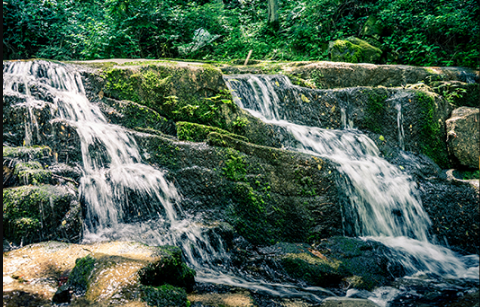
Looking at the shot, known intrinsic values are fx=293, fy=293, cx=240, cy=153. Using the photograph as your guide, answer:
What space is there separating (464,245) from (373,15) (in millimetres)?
10324

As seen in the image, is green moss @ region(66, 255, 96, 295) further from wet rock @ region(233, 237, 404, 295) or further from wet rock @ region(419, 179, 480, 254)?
wet rock @ region(419, 179, 480, 254)

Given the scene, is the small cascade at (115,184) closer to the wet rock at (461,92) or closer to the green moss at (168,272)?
the green moss at (168,272)

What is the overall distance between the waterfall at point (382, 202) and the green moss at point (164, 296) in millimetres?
3188

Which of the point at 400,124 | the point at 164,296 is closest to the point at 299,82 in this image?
the point at 400,124

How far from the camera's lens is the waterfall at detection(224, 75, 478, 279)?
428 cm

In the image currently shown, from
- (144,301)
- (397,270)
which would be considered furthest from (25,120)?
(397,270)

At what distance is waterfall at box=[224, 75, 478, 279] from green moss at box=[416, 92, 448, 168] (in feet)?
4.24

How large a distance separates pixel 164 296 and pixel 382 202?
13.3 feet

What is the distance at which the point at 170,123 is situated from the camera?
5484 millimetres

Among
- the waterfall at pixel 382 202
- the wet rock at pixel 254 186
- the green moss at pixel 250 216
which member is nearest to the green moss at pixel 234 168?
the wet rock at pixel 254 186

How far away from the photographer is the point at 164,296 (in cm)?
238

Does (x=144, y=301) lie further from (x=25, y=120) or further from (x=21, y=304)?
(x=25, y=120)

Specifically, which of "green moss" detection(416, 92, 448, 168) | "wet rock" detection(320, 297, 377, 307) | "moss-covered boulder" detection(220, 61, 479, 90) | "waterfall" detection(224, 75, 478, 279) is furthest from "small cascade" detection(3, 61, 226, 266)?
"green moss" detection(416, 92, 448, 168)

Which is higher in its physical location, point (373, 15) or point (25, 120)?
point (373, 15)
